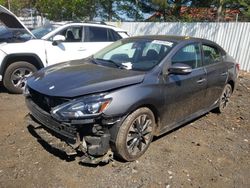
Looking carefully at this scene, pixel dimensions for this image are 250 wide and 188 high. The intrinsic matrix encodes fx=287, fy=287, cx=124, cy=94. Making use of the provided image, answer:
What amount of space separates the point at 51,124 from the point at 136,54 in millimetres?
1795

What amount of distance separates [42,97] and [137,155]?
4.79 feet

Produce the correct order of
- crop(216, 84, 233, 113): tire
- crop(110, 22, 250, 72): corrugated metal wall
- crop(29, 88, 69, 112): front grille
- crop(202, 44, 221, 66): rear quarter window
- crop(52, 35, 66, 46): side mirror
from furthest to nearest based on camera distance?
crop(110, 22, 250, 72): corrugated metal wall < crop(52, 35, 66, 46): side mirror < crop(216, 84, 233, 113): tire < crop(202, 44, 221, 66): rear quarter window < crop(29, 88, 69, 112): front grille

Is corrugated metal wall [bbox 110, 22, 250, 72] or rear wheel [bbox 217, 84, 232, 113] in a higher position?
corrugated metal wall [bbox 110, 22, 250, 72]

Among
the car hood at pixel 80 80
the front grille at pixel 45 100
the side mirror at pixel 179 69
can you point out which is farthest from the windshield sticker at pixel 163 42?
the front grille at pixel 45 100

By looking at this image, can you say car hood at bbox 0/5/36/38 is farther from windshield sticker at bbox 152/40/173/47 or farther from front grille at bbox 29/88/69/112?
windshield sticker at bbox 152/40/173/47

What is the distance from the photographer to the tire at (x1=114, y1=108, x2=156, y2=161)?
3.52 metres

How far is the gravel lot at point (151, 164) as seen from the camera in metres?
3.40

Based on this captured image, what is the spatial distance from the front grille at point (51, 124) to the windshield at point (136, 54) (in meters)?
1.31

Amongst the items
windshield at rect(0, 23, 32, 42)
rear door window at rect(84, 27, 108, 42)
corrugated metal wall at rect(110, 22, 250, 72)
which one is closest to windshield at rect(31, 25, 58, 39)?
windshield at rect(0, 23, 32, 42)

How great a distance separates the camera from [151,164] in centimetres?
382

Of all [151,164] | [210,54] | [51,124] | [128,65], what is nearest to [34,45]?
[128,65]

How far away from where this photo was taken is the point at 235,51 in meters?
11.3

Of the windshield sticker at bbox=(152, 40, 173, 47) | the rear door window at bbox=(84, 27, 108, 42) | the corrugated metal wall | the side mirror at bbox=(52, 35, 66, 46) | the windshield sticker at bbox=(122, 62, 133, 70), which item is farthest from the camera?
the corrugated metal wall

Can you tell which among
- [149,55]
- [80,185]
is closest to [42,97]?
[80,185]
